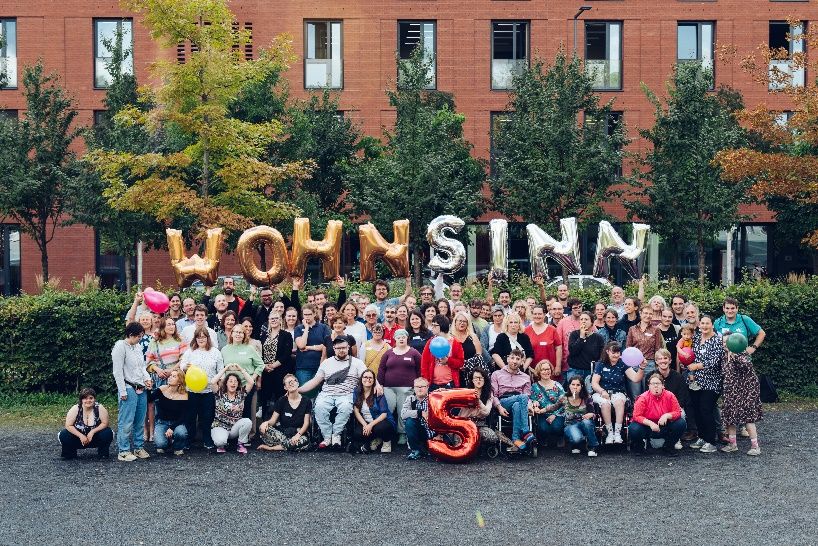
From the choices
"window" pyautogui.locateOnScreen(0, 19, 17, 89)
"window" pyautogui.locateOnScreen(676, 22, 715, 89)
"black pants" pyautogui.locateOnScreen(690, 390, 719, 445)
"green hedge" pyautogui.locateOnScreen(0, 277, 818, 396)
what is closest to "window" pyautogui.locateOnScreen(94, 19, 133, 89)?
"window" pyautogui.locateOnScreen(0, 19, 17, 89)

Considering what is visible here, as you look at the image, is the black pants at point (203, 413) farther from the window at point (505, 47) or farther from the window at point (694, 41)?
the window at point (694, 41)

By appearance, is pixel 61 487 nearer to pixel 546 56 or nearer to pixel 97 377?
pixel 97 377

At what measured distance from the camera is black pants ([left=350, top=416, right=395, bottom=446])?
43.2ft

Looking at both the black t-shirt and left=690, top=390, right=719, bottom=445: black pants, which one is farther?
Result: the black t-shirt

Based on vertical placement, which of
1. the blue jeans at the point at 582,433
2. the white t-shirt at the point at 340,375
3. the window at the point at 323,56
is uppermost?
the window at the point at 323,56

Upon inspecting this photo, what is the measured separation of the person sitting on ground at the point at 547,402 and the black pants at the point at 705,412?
6.12ft

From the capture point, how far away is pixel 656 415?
1286 centimetres

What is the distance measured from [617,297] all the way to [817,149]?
1583cm

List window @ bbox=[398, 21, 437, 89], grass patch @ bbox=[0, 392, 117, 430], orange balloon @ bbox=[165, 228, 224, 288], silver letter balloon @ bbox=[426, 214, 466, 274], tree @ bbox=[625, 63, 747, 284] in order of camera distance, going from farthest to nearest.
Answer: window @ bbox=[398, 21, 437, 89]
tree @ bbox=[625, 63, 747, 284]
silver letter balloon @ bbox=[426, 214, 466, 274]
orange balloon @ bbox=[165, 228, 224, 288]
grass patch @ bbox=[0, 392, 117, 430]

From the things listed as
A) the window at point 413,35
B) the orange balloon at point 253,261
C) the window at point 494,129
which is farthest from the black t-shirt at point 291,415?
the window at point 413,35

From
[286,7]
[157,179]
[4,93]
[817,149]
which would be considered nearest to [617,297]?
[157,179]

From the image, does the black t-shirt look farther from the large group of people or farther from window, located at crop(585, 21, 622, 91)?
window, located at crop(585, 21, 622, 91)

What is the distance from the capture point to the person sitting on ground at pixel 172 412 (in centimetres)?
1302

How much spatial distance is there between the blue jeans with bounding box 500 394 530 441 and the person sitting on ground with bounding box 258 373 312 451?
2735mm
